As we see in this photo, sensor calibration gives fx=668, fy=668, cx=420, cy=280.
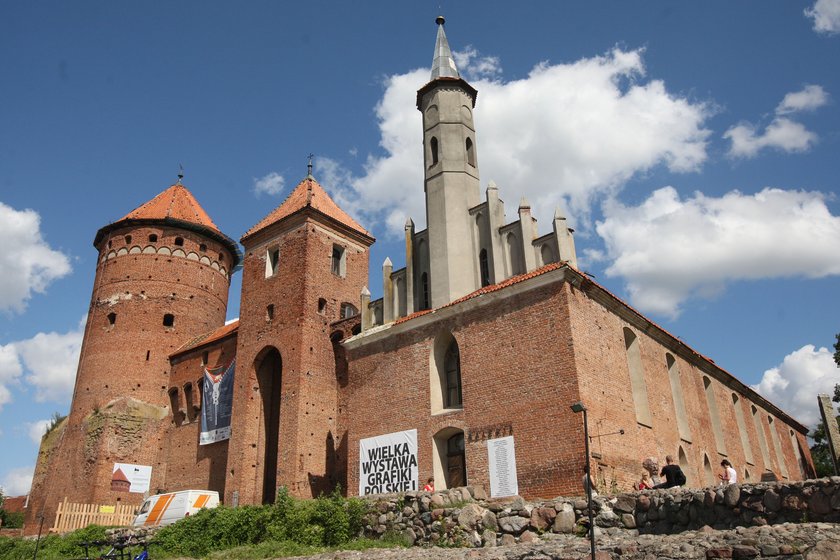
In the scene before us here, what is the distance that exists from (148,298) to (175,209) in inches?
212

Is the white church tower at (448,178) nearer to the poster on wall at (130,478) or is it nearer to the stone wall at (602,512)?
the stone wall at (602,512)

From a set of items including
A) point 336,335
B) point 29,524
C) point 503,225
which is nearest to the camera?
point 503,225

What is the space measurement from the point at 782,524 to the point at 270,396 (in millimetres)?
20175

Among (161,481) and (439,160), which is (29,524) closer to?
(161,481)

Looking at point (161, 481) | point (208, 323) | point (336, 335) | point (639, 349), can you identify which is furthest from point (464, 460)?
point (208, 323)

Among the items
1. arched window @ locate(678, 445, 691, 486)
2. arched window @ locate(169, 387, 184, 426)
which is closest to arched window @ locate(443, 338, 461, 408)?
arched window @ locate(678, 445, 691, 486)

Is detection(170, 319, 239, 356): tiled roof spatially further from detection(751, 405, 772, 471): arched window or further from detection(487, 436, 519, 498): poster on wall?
detection(751, 405, 772, 471): arched window

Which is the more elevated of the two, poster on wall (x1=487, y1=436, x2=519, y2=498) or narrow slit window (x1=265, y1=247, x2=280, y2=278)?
narrow slit window (x1=265, y1=247, x2=280, y2=278)

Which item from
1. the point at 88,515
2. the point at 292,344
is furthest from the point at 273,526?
the point at 88,515

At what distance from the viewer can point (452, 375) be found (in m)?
20.1

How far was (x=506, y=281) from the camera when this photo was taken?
19688 mm

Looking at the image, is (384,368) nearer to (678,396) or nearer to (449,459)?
(449,459)

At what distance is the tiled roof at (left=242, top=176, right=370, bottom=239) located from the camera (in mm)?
28047

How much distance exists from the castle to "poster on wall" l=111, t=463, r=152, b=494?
0.06m
